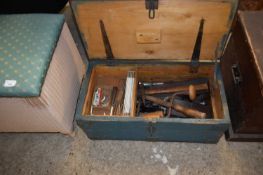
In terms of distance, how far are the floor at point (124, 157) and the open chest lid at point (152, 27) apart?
55cm

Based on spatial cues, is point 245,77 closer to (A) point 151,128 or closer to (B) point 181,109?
(B) point 181,109

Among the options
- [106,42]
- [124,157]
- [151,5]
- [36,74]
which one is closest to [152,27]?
[151,5]

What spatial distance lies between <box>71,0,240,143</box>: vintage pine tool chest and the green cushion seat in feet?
Answer: 0.61

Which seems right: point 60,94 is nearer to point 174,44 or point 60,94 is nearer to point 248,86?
point 174,44

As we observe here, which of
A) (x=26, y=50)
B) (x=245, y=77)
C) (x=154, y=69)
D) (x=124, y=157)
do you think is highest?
(x=26, y=50)

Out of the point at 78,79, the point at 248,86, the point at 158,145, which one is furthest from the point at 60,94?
the point at 248,86

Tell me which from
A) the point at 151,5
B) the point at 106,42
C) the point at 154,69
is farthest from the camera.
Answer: the point at 154,69

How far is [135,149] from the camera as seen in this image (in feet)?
5.00

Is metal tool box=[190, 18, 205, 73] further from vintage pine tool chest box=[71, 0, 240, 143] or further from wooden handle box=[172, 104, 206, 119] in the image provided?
wooden handle box=[172, 104, 206, 119]

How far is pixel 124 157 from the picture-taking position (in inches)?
59.0

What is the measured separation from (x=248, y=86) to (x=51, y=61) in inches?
38.8

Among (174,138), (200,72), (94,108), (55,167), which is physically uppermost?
(200,72)

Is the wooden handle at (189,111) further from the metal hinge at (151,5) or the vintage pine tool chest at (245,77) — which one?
the metal hinge at (151,5)

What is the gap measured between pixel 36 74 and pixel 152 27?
602 mm
